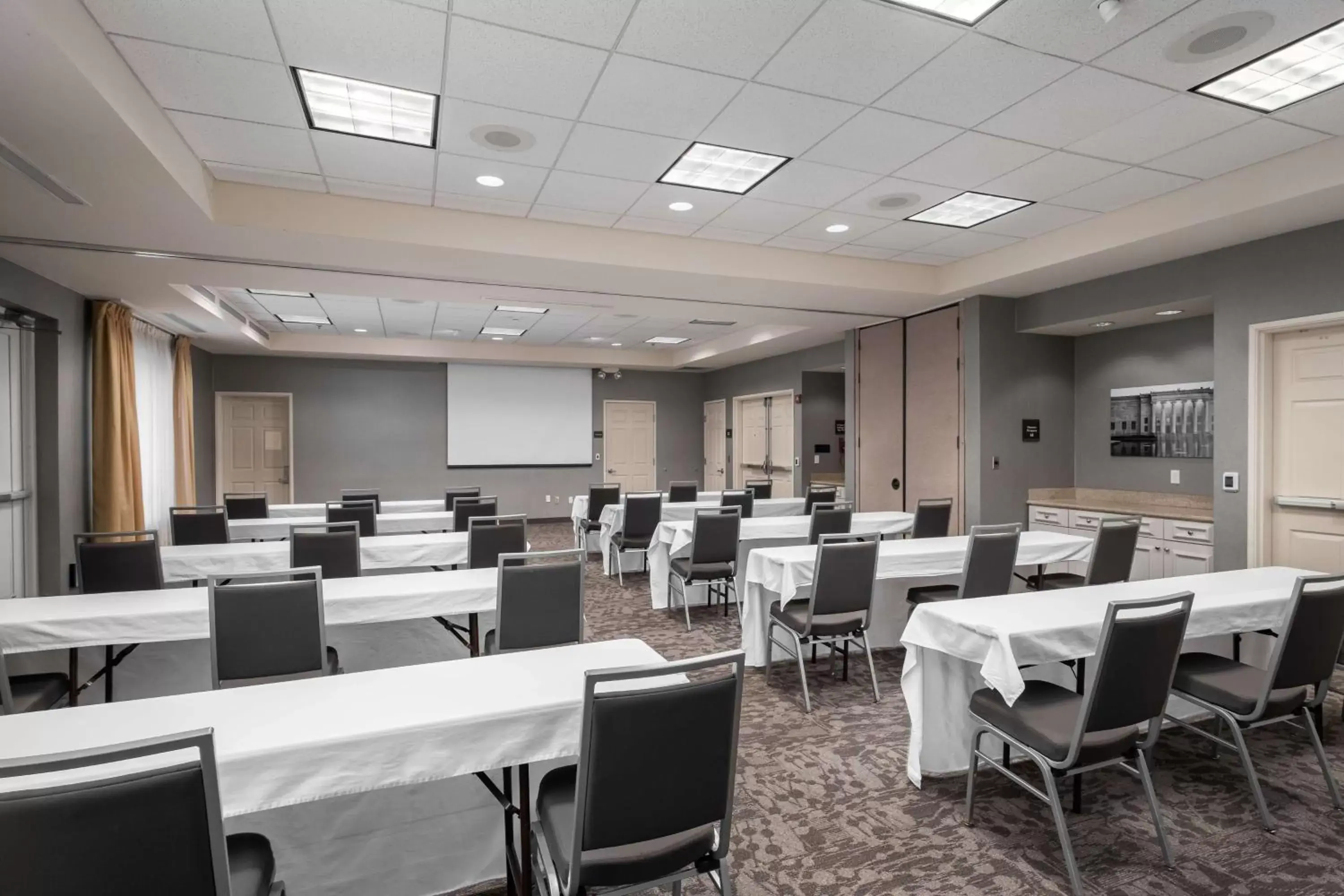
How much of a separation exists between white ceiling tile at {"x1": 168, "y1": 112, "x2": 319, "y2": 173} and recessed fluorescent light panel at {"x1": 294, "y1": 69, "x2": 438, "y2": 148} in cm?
25

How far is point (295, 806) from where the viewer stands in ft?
6.15

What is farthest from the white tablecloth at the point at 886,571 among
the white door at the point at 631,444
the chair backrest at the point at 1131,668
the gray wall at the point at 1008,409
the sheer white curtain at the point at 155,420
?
the white door at the point at 631,444

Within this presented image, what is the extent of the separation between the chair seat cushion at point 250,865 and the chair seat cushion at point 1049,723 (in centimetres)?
217

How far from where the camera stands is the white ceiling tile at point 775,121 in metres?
3.16

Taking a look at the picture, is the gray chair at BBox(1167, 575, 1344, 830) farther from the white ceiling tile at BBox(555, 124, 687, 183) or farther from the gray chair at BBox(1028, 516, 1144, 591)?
the white ceiling tile at BBox(555, 124, 687, 183)

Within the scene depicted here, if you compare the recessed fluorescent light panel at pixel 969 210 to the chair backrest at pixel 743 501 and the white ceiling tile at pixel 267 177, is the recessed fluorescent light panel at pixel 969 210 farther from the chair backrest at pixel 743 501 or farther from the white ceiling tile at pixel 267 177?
the white ceiling tile at pixel 267 177

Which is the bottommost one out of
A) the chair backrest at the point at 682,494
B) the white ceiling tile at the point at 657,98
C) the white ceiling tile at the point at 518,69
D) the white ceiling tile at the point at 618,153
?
the chair backrest at the point at 682,494

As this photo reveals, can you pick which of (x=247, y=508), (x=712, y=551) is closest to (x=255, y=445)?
(x=247, y=508)

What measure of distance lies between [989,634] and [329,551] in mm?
3377

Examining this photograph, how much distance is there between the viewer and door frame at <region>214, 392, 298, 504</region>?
983 cm

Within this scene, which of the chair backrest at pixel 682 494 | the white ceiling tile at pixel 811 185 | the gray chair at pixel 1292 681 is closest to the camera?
the gray chair at pixel 1292 681

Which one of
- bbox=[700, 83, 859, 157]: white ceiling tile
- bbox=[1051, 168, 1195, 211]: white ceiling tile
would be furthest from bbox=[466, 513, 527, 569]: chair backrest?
bbox=[1051, 168, 1195, 211]: white ceiling tile

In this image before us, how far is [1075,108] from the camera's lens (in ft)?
10.6

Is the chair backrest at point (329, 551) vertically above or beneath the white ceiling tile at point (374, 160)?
beneath
